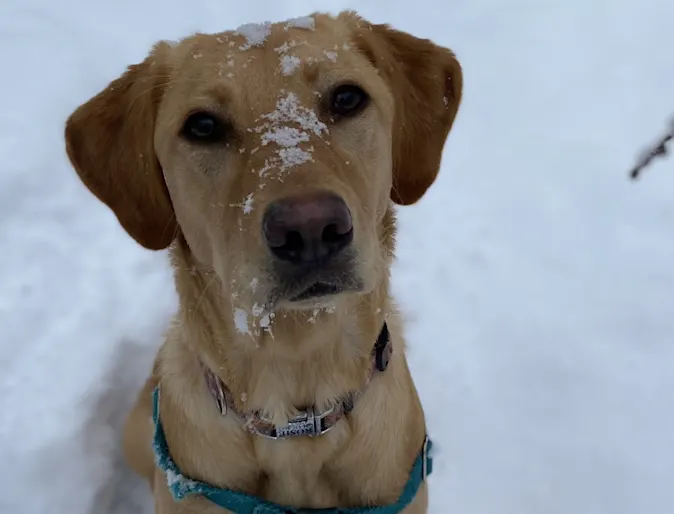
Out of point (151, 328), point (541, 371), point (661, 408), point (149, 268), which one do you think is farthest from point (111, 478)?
point (661, 408)

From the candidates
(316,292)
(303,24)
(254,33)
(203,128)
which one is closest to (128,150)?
(203,128)

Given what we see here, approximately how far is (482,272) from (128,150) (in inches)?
92.1

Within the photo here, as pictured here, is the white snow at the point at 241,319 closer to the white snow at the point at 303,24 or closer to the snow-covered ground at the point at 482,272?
the white snow at the point at 303,24

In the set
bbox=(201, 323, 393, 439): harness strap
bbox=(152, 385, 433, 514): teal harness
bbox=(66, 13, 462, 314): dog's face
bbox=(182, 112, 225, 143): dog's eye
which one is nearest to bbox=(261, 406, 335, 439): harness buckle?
bbox=(201, 323, 393, 439): harness strap

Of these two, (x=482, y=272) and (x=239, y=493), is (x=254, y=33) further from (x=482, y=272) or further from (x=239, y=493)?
(x=482, y=272)

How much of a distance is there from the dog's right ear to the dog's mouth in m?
0.68

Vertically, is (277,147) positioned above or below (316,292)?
above

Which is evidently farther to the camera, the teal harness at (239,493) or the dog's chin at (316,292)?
the teal harness at (239,493)

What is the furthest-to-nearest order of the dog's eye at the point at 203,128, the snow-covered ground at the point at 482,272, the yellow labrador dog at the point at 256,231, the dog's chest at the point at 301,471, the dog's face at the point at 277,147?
the snow-covered ground at the point at 482,272 < the dog's chest at the point at 301,471 < the dog's eye at the point at 203,128 < the yellow labrador dog at the point at 256,231 < the dog's face at the point at 277,147

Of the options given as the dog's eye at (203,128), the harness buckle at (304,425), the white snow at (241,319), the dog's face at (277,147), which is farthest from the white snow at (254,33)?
the harness buckle at (304,425)

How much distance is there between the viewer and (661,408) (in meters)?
3.49

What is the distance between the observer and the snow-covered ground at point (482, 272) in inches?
133

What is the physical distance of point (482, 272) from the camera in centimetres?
405

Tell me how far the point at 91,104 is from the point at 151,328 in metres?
1.82
